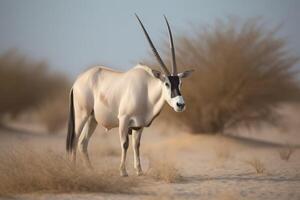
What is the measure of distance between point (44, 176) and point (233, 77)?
10555 millimetres

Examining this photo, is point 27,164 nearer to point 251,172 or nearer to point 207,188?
point 207,188

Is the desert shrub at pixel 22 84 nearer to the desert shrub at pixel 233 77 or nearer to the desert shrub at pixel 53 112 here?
the desert shrub at pixel 53 112

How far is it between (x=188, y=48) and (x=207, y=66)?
32.7 inches

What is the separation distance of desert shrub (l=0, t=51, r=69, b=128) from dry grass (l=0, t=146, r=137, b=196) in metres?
17.0

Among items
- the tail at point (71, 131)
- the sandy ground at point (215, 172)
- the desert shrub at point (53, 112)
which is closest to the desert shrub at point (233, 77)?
the sandy ground at point (215, 172)

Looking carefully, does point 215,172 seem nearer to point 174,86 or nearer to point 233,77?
point 174,86

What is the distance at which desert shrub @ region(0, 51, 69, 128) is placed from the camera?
81.6 feet

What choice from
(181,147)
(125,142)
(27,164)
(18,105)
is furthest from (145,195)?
(18,105)

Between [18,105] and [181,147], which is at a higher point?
[18,105]

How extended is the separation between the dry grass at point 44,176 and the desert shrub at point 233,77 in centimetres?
985

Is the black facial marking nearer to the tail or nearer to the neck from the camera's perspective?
the neck

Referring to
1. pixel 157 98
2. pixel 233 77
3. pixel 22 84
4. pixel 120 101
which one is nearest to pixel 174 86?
pixel 157 98

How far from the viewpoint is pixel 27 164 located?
295 inches

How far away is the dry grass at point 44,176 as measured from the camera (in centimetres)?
739
